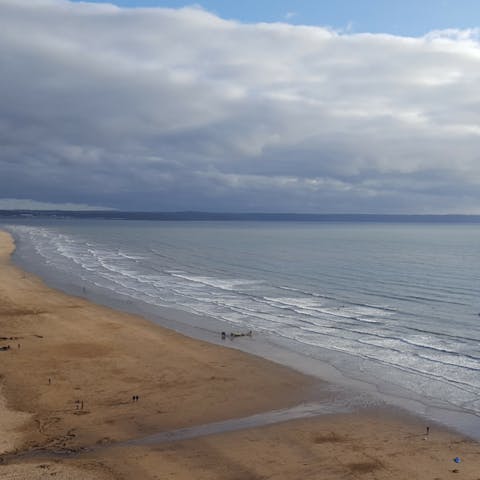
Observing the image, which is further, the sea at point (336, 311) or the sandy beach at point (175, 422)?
the sea at point (336, 311)

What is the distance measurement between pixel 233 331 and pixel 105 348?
26.4 feet

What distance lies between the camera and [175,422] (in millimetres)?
19984

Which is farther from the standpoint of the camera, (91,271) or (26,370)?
(91,271)

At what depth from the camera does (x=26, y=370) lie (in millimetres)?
25188

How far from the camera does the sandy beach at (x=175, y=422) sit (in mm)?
16531

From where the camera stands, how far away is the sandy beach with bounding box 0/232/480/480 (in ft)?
54.2

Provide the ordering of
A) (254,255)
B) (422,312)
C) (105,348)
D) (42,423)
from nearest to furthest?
(42,423) < (105,348) < (422,312) < (254,255)

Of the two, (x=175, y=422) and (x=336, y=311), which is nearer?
(x=175, y=422)

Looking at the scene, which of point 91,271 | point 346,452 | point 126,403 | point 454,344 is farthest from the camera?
point 91,271

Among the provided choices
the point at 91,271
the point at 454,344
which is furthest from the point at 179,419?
the point at 91,271

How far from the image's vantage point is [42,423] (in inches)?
763

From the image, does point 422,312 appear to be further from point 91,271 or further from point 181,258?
point 181,258

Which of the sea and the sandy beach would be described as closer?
the sandy beach

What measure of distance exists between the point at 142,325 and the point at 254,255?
185 ft
